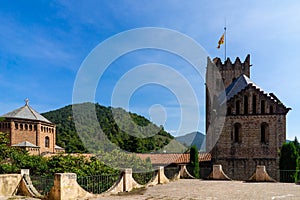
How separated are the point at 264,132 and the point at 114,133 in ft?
64.0

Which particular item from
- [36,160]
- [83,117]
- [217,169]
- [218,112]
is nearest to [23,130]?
[83,117]

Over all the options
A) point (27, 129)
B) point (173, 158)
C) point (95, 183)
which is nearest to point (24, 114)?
point (27, 129)

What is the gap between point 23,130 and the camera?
129 ft

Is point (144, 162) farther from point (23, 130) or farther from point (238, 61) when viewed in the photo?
point (238, 61)

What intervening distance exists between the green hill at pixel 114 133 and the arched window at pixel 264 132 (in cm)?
953

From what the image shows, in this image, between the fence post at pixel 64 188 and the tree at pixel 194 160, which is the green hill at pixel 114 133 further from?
the fence post at pixel 64 188

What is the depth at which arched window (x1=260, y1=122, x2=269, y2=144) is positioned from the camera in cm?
2773

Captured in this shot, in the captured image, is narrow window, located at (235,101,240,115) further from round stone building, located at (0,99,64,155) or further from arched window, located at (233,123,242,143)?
round stone building, located at (0,99,64,155)

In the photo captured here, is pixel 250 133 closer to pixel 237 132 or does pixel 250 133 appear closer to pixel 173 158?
pixel 237 132

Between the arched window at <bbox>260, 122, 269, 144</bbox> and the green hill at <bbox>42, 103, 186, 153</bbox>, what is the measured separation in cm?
953

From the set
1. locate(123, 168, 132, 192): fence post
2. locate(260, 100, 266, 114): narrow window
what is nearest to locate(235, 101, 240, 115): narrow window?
locate(260, 100, 266, 114): narrow window

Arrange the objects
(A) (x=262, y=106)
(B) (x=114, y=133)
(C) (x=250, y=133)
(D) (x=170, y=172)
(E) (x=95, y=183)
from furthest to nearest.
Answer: (B) (x=114, y=133), (C) (x=250, y=133), (A) (x=262, y=106), (D) (x=170, y=172), (E) (x=95, y=183)

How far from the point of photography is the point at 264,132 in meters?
28.1

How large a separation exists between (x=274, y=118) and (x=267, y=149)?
2.96 m
